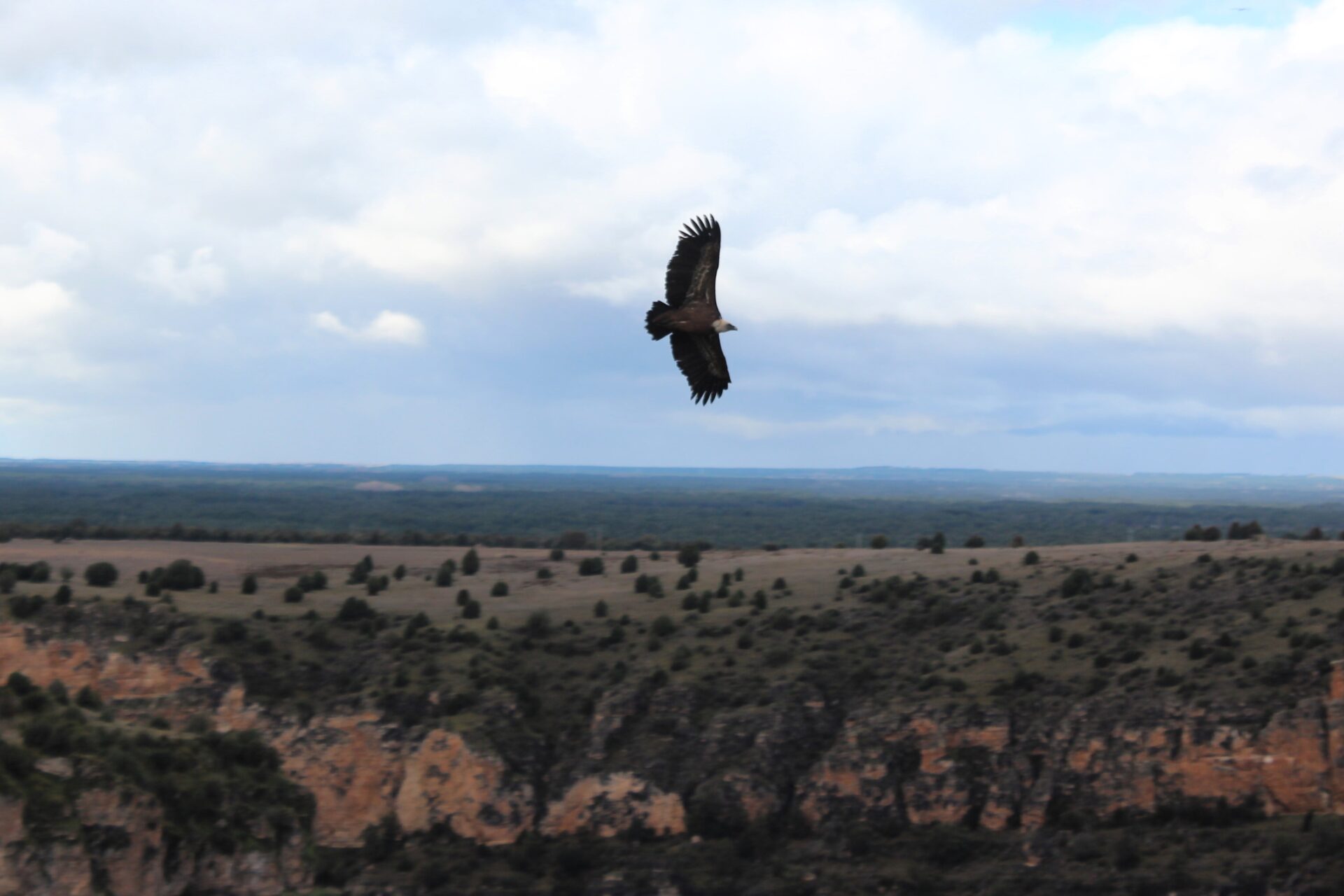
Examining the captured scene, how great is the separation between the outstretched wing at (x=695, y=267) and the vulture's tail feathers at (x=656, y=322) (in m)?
0.12

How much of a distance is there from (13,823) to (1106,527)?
176842mm

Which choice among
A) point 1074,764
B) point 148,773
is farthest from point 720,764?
point 148,773

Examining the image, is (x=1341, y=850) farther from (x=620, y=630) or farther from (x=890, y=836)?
(x=620, y=630)

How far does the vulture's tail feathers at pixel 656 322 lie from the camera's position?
61.4 feet

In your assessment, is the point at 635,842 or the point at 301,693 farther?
the point at 301,693

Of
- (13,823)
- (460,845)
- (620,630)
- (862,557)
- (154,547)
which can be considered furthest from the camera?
(154,547)

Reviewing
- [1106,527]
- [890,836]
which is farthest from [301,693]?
[1106,527]

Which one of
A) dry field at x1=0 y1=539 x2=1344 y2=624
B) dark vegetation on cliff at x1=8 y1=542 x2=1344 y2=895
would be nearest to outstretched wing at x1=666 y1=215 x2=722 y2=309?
dark vegetation on cliff at x1=8 y1=542 x2=1344 y2=895

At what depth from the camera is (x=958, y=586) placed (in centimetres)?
6475

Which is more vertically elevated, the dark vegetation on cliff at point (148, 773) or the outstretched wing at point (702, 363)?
the outstretched wing at point (702, 363)

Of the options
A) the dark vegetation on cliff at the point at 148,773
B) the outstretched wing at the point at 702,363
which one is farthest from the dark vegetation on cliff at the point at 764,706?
the outstretched wing at the point at 702,363

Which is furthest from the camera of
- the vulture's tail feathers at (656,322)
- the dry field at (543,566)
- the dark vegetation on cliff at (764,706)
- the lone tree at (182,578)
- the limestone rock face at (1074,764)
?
the lone tree at (182,578)

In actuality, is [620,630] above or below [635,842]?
above

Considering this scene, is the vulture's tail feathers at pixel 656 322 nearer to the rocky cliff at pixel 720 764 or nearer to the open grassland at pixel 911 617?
the rocky cliff at pixel 720 764
